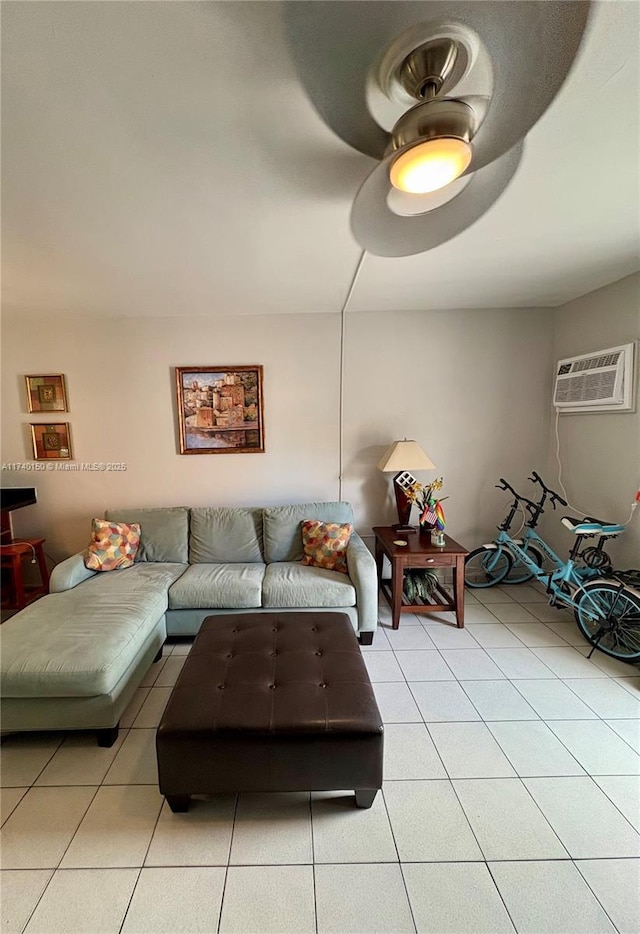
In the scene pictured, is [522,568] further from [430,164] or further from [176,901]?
[430,164]

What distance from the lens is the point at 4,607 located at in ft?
9.29

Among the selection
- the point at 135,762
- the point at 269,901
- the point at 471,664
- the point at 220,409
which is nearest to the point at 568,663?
the point at 471,664

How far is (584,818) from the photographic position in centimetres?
133

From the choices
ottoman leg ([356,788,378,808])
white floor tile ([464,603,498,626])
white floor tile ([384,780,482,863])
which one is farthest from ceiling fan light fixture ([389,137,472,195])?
white floor tile ([464,603,498,626])

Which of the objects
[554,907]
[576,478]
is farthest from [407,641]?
[576,478]

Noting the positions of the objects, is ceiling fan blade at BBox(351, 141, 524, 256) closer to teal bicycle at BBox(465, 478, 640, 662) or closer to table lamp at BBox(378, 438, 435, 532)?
table lamp at BBox(378, 438, 435, 532)

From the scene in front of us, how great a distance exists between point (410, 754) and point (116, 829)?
3.81ft

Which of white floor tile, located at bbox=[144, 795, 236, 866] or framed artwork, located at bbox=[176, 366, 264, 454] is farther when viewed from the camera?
framed artwork, located at bbox=[176, 366, 264, 454]

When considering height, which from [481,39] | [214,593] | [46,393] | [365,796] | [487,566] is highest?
[481,39]

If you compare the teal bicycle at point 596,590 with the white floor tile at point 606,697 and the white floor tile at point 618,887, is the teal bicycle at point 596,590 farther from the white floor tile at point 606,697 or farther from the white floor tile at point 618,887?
the white floor tile at point 618,887

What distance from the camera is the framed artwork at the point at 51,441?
3.10 m

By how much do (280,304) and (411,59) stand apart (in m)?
2.06

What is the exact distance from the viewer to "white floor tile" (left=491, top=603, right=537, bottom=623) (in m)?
2.67

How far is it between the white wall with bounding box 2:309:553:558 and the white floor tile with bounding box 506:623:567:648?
86cm
